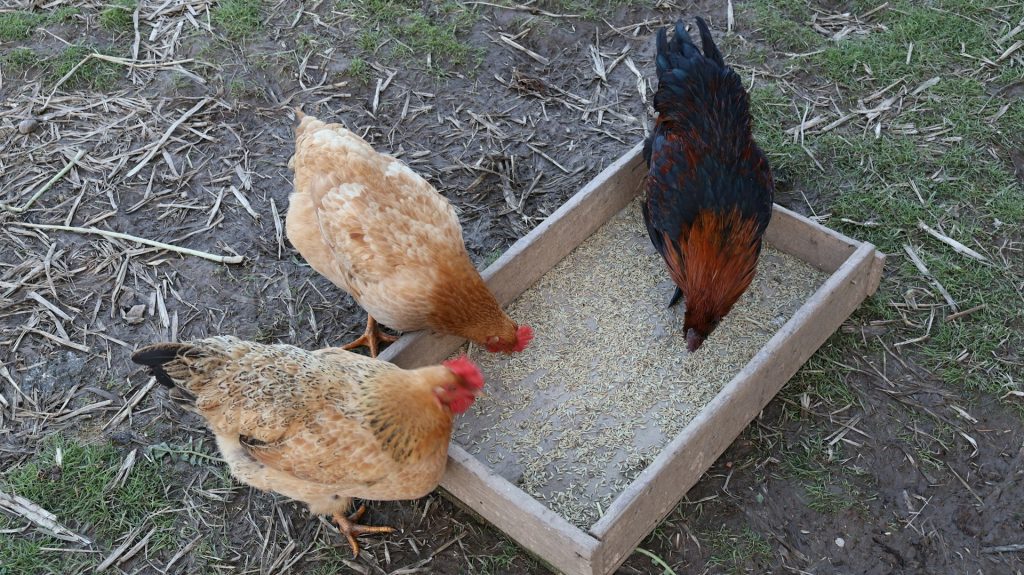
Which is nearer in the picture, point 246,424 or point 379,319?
point 246,424

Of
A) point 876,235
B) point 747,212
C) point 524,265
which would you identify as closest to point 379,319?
point 524,265

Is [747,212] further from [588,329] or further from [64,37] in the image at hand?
[64,37]

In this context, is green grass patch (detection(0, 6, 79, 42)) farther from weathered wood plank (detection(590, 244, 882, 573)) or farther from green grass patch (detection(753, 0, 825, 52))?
weathered wood plank (detection(590, 244, 882, 573))

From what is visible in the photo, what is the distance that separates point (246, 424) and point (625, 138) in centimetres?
287

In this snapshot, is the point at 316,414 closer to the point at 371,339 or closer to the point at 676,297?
the point at 371,339

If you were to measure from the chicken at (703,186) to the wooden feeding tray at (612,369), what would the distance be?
0.82 ft

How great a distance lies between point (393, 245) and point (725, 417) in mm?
1489

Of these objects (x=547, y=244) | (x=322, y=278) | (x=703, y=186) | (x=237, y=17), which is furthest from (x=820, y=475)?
(x=237, y=17)

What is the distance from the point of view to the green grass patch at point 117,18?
5305 mm

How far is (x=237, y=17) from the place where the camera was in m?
5.31

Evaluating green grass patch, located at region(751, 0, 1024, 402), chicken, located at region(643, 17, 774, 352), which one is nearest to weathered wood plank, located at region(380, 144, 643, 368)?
chicken, located at region(643, 17, 774, 352)

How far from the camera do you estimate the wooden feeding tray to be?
2891mm

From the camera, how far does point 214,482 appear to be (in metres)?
3.32

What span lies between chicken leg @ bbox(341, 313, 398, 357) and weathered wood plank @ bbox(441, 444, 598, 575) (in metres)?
0.84
